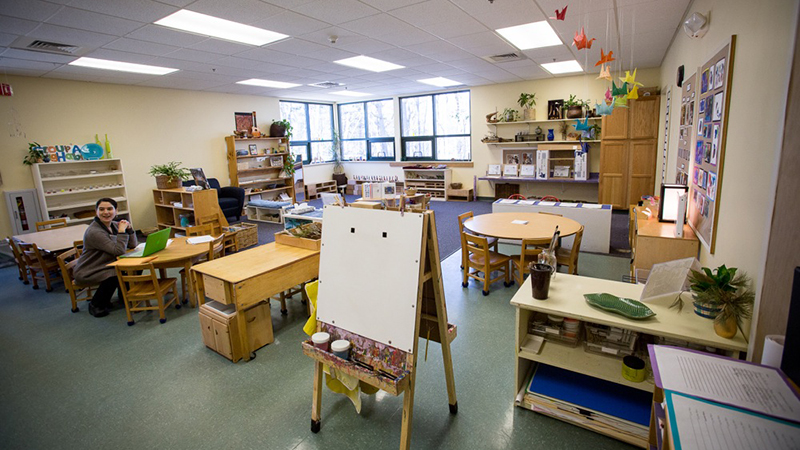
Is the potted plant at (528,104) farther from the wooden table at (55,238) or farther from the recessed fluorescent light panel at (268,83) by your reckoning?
the wooden table at (55,238)

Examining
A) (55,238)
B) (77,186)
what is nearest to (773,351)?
(55,238)

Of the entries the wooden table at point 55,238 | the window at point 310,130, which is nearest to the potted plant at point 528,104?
the window at point 310,130

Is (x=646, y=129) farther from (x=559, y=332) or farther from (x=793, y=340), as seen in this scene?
(x=793, y=340)

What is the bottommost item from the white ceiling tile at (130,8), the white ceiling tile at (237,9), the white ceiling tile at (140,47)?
the white ceiling tile at (130,8)

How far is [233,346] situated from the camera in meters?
2.96

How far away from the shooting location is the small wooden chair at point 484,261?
4016 mm

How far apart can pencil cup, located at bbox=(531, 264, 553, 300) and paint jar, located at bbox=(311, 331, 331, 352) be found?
1210 millimetres

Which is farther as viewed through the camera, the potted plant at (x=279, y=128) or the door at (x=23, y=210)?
the potted plant at (x=279, y=128)

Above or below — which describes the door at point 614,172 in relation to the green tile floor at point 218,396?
above

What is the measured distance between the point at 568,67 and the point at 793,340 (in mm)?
7332

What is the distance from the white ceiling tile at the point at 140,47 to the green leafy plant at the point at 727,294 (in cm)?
578

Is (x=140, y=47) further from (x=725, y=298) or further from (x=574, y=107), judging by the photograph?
(x=574, y=107)

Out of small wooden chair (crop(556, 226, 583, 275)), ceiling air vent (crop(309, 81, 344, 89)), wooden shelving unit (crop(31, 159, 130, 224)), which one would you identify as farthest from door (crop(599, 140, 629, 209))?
wooden shelving unit (crop(31, 159, 130, 224))

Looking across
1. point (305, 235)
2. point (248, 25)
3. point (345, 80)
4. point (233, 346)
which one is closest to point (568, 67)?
point (345, 80)
